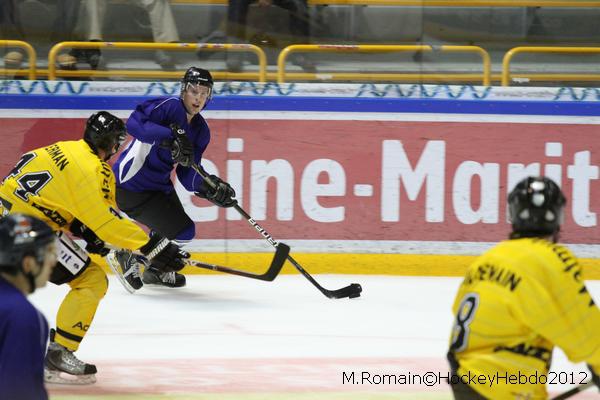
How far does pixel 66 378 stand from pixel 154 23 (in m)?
3.25

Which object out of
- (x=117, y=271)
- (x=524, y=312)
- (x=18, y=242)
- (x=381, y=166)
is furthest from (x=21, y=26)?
(x=524, y=312)

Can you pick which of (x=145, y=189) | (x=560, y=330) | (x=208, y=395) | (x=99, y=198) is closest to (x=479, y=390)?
(x=560, y=330)

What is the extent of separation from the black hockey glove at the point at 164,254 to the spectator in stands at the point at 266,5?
224 cm

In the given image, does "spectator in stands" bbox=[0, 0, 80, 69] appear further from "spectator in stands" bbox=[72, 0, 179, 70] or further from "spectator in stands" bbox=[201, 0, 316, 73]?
"spectator in stands" bbox=[201, 0, 316, 73]

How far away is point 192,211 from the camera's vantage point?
22.2ft

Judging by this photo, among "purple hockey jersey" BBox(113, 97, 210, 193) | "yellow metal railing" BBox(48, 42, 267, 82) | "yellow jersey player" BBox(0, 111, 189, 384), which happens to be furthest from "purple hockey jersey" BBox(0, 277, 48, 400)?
"yellow metal railing" BBox(48, 42, 267, 82)

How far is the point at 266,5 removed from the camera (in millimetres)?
7016

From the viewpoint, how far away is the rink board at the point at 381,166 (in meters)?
6.77

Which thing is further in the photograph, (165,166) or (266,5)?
(266,5)

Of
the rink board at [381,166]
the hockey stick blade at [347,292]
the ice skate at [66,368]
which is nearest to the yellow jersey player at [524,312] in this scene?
the ice skate at [66,368]

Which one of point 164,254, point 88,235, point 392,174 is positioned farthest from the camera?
point 392,174

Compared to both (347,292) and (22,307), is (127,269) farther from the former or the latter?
(22,307)

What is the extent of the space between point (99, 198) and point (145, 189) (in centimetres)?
203

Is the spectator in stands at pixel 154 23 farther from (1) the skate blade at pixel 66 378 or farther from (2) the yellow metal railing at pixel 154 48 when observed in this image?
(1) the skate blade at pixel 66 378
